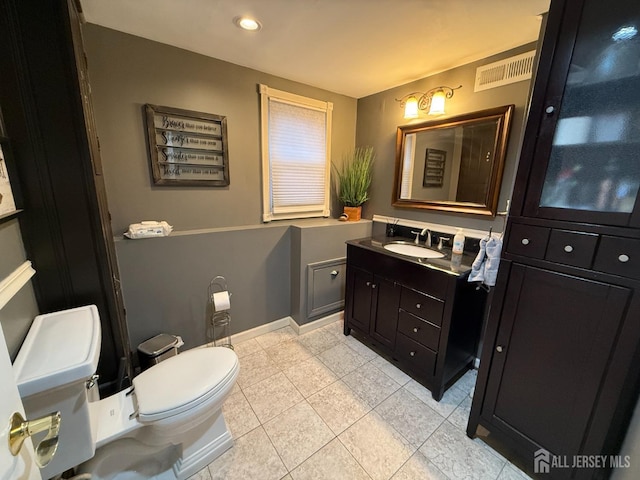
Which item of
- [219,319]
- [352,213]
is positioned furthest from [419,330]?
[219,319]

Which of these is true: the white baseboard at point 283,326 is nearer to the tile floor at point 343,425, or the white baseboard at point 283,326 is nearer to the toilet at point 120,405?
the tile floor at point 343,425

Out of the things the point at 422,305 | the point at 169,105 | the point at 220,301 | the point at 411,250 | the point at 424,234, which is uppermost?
the point at 169,105

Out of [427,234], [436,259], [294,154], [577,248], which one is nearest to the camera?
[577,248]

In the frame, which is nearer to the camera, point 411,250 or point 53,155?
point 53,155

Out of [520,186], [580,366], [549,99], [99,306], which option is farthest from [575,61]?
[99,306]

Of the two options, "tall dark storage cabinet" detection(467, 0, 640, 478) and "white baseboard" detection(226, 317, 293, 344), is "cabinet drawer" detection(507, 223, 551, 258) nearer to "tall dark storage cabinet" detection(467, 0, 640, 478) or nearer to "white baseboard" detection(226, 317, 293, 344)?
"tall dark storage cabinet" detection(467, 0, 640, 478)

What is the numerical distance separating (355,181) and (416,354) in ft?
5.32

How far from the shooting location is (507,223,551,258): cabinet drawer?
1.12 metres

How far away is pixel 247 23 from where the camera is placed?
1503 millimetres

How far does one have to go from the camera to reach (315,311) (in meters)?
2.50

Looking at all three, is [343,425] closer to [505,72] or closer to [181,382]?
[181,382]

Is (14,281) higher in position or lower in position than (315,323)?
higher

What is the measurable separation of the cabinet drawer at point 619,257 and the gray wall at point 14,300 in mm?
2098

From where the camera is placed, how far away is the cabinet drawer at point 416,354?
1753mm
